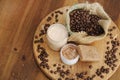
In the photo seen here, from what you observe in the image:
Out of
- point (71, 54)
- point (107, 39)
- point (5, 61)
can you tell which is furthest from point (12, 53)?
point (107, 39)

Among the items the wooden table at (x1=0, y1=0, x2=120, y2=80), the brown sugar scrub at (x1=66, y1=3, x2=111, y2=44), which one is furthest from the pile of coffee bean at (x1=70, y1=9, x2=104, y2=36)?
the wooden table at (x1=0, y1=0, x2=120, y2=80)

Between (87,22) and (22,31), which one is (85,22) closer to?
(87,22)

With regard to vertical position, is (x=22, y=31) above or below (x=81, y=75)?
above

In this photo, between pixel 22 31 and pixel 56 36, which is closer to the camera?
pixel 56 36

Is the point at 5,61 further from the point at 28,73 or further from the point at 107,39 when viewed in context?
the point at 107,39

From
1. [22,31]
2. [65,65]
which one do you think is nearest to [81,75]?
[65,65]

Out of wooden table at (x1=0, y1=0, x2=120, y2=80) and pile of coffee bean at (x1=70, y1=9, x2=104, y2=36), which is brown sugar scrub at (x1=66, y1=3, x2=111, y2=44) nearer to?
pile of coffee bean at (x1=70, y1=9, x2=104, y2=36)

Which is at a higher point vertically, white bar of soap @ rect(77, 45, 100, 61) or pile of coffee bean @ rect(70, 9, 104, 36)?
pile of coffee bean @ rect(70, 9, 104, 36)

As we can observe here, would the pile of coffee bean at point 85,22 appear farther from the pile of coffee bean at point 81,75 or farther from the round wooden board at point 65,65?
the pile of coffee bean at point 81,75
